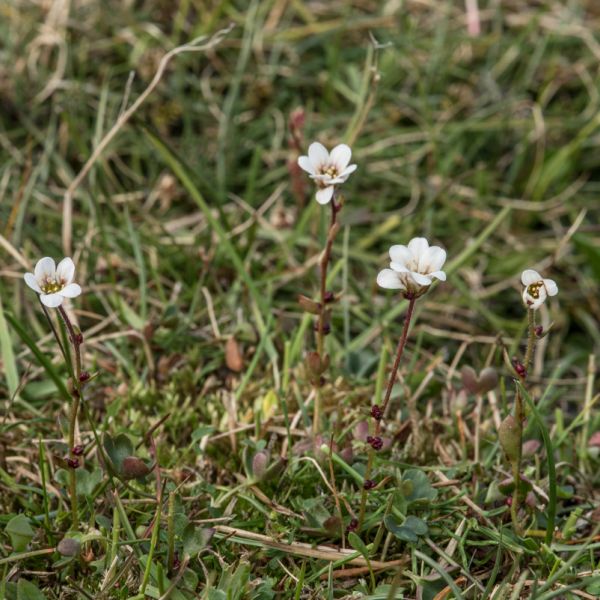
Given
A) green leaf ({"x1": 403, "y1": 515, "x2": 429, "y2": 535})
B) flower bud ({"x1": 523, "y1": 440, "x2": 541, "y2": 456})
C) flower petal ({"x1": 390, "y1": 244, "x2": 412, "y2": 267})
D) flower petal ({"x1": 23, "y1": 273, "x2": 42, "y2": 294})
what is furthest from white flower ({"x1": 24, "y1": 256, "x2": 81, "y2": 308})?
flower bud ({"x1": 523, "y1": 440, "x2": 541, "y2": 456})

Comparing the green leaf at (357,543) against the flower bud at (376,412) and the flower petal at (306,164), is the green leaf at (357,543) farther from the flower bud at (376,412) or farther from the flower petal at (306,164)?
the flower petal at (306,164)

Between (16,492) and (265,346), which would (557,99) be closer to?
(265,346)

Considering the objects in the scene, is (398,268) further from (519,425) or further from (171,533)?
(171,533)

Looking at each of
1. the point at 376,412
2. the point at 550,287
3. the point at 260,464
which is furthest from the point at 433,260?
the point at 260,464

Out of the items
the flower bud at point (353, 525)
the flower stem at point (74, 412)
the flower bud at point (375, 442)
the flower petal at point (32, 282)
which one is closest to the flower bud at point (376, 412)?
the flower bud at point (375, 442)

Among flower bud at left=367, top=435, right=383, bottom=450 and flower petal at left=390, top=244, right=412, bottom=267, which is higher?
flower petal at left=390, top=244, right=412, bottom=267

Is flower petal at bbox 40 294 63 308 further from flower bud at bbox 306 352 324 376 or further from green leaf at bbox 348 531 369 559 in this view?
green leaf at bbox 348 531 369 559
